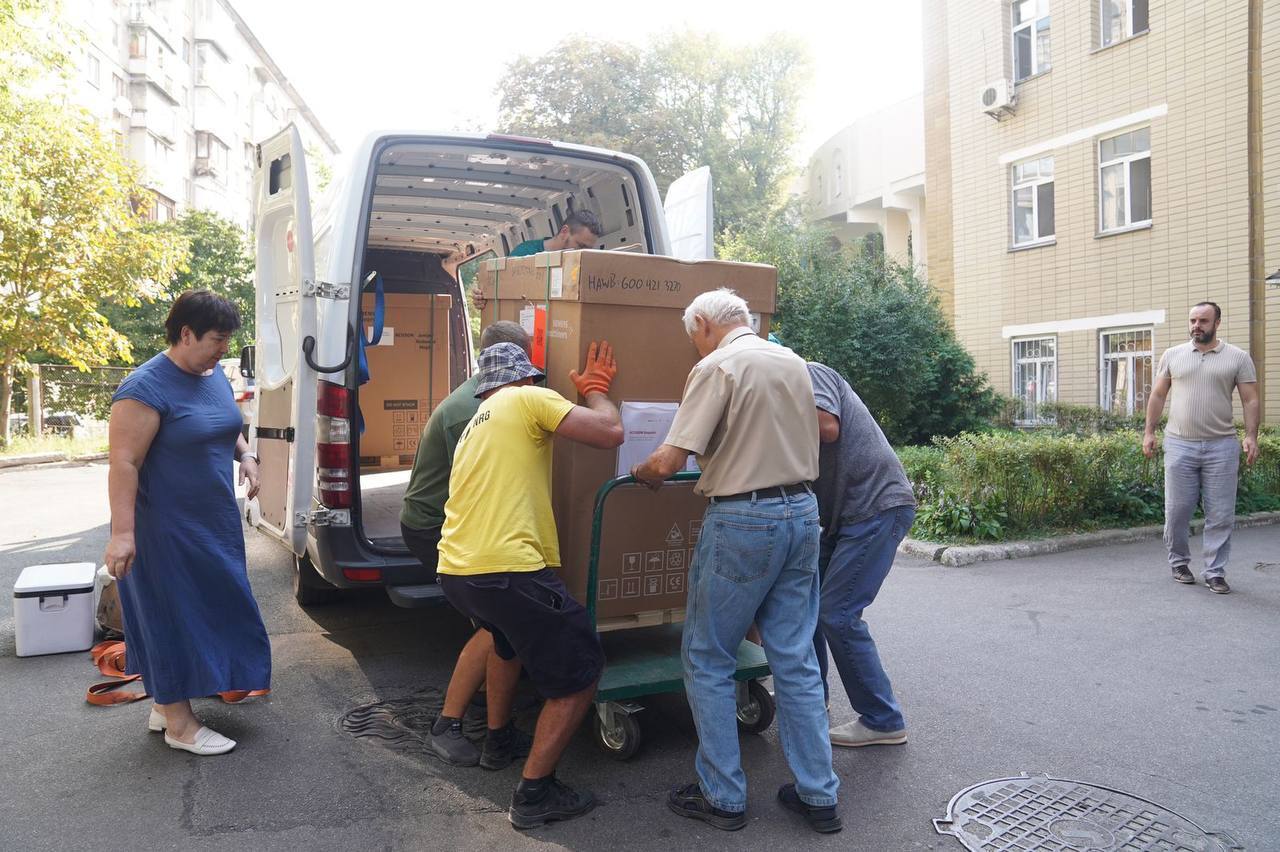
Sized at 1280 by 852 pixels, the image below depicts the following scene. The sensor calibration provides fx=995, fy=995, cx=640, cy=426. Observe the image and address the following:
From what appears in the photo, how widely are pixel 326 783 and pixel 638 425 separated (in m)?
1.76

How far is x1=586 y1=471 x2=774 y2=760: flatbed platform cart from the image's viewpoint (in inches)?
145

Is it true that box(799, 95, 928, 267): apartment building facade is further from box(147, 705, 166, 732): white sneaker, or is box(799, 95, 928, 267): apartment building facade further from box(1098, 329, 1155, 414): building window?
box(147, 705, 166, 732): white sneaker

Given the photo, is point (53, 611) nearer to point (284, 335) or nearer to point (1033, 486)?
point (284, 335)

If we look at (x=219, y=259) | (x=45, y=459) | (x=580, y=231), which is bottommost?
(x=45, y=459)

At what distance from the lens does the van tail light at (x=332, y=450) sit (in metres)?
4.66

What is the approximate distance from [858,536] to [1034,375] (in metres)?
14.0

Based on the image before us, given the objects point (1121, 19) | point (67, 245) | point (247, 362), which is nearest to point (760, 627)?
point (247, 362)

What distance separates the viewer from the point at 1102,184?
15234 mm

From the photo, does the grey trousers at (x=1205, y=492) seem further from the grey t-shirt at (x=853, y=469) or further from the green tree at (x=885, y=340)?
the green tree at (x=885, y=340)

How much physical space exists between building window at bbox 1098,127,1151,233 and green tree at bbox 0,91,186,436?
15.6 metres

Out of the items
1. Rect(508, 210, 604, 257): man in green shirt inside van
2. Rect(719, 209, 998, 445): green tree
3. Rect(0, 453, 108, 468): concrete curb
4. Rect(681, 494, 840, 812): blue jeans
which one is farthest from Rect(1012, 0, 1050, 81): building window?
Rect(0, 453, 108, 468): concrete curb

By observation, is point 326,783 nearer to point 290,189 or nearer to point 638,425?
point 638,425

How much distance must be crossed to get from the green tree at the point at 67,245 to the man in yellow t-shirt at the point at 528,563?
14449 mm

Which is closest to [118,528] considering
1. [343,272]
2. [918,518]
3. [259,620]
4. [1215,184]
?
[259,620]
